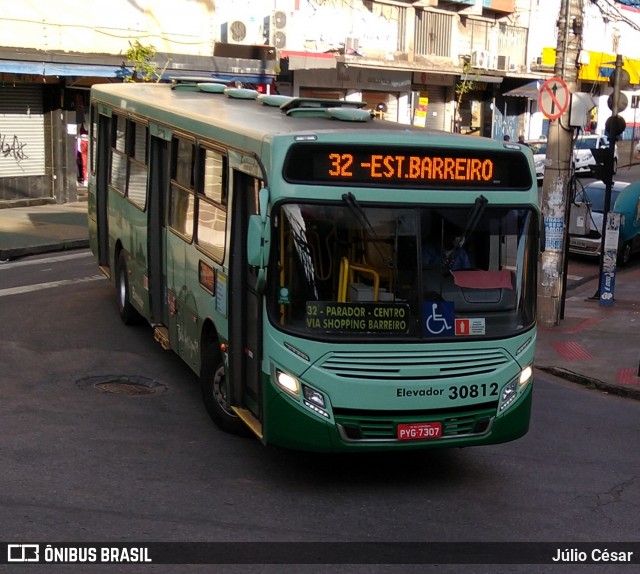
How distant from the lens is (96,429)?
933 cm

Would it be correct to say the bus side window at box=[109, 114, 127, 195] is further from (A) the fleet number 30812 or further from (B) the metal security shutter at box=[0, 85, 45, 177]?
(B) the metal security shutter at box=[0, 85, 45, 177]

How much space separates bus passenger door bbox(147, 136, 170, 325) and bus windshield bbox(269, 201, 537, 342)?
13.0 feet

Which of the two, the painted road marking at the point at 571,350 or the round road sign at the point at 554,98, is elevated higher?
the round road sign at the point at 554,98

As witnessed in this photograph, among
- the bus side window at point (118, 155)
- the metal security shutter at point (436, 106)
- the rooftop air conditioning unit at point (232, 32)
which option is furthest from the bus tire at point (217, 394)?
the metal security shutter at point (436, 106)

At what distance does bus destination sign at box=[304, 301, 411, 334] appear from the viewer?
764cm

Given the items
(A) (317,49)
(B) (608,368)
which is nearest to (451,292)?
(B) (608,368)

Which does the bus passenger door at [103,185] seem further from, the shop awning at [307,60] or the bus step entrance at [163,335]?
→ the shop awning at [307,60]

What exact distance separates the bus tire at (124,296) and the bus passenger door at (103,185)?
1154 millimetres

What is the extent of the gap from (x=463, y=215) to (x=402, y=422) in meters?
1.64

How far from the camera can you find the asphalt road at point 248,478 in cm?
718

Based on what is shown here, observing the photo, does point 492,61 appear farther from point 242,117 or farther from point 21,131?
point 242,117

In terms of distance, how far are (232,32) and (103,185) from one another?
48.1ft

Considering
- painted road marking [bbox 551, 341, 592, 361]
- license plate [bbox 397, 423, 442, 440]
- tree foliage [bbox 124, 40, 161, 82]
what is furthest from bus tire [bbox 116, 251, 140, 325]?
tree foliage [bbox 124, 40, 161, 82]

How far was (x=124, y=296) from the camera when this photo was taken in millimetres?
13406
